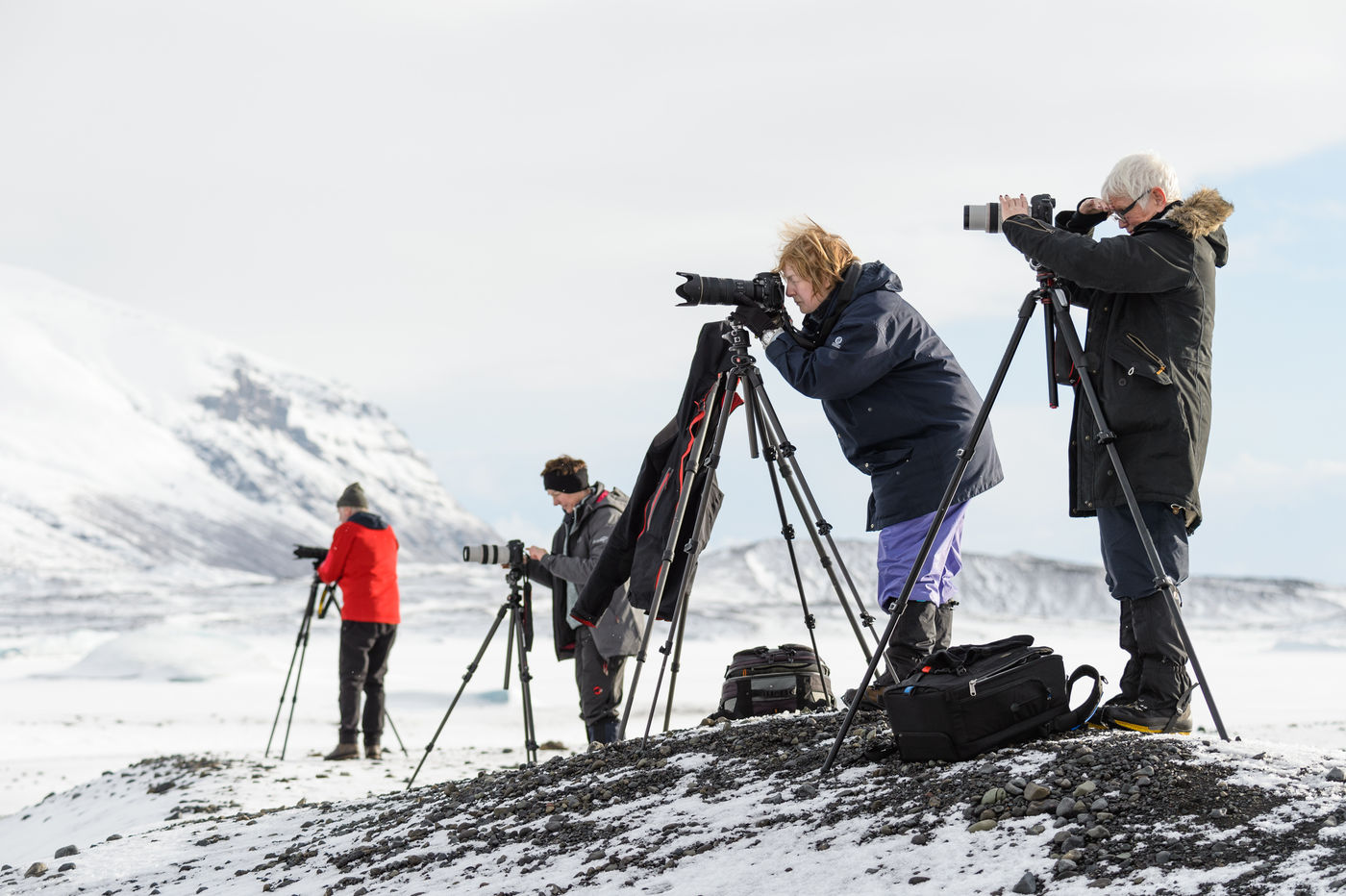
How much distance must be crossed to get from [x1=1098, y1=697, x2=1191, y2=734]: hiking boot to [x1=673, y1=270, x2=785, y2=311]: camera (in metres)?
2.02

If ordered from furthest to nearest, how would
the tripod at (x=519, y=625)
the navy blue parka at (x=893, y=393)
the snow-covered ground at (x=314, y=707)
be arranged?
the snow-covered ground at (x=314, y=707), the tripod at (x=519, y=625), the navy blue parka at (x=893, y=393)

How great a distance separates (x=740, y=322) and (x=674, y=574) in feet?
3.95

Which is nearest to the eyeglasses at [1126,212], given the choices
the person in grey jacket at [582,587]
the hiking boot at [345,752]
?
the person in grey jacket at [582,587]

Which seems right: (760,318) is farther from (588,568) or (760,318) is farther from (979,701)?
(588,568)

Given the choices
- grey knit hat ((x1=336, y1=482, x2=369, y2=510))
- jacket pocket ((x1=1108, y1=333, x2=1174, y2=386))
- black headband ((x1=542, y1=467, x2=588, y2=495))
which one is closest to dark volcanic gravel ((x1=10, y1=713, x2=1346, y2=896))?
jacket pocket ((x1=1108, y1=333, x2=1174, y2=386))

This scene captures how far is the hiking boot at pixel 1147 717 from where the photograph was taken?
153 inches

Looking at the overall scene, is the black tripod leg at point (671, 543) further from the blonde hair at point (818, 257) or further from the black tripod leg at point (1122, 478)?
the black tripod leg at point (1122, 478)

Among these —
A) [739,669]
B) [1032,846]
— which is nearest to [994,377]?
[1032,846]

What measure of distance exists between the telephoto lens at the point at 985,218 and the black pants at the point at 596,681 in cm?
347

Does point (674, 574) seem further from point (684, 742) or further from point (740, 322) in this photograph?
point (740, 322)

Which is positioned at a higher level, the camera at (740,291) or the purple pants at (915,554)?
the camera at (740,291)

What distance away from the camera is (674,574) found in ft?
17.1

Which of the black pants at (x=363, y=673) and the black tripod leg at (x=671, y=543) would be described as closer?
the black tripod leg at (x=671, y=543)

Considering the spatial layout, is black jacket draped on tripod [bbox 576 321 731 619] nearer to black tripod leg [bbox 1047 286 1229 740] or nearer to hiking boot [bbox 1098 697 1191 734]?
black tripod leg [bbox 1047 286 1229 740]
